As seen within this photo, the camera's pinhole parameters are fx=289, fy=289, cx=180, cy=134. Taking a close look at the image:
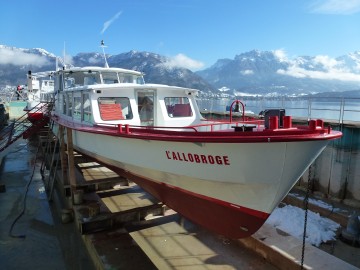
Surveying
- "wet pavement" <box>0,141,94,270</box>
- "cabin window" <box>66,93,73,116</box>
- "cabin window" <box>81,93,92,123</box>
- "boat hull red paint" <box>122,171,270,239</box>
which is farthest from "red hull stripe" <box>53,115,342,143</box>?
"cabin window" <box>66,93,73,116</box>

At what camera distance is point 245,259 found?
643 centimetres

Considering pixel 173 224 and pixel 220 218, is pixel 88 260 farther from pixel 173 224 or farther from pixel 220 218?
pixel 220 218

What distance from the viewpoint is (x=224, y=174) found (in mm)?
5039

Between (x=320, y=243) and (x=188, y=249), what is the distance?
150 inches

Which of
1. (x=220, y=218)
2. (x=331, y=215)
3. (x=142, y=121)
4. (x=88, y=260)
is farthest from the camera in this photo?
(x=331, y=215)

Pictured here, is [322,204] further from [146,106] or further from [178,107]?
[146,106]

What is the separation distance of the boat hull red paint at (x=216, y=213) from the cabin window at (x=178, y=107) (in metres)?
2.75

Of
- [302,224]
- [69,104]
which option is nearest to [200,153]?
[302,224]

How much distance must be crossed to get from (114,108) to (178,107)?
78.3 inches

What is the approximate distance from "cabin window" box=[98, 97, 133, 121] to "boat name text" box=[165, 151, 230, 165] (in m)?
2.93

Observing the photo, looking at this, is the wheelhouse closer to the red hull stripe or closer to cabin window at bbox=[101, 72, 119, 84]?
cabin window at bbox=[101, 72, 119, 84]

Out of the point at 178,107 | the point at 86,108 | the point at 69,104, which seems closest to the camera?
the point at 86,108

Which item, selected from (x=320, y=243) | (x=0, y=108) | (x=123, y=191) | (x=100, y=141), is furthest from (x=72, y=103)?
(x=0, y=108)

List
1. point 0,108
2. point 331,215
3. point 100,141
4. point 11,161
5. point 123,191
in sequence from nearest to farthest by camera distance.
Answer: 1. point 100,141
2. point 331,215
3. point 123,191
4. point 11,161
5. point 0,108
